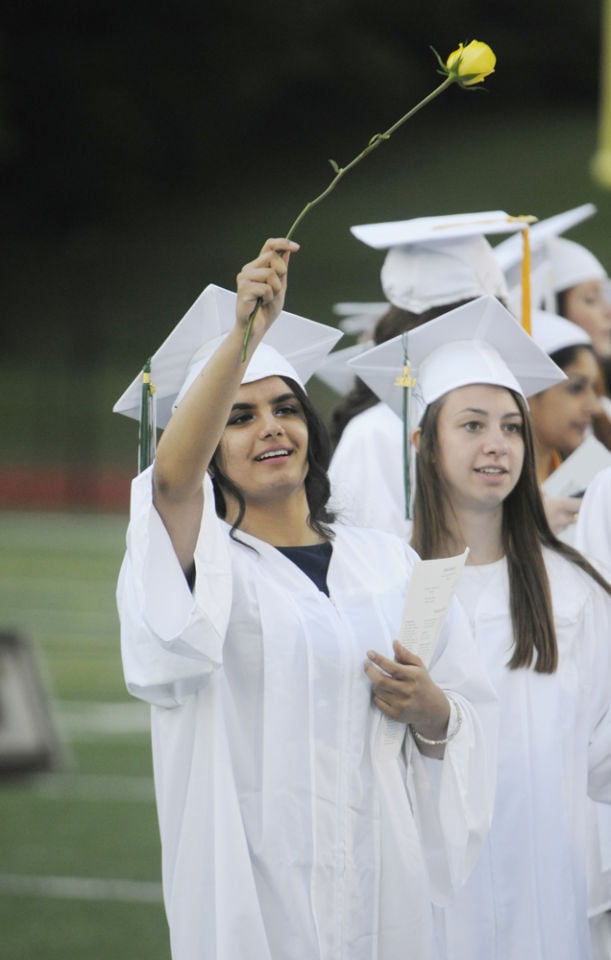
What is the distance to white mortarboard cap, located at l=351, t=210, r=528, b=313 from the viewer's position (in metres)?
4.67

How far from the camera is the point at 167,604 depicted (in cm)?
293

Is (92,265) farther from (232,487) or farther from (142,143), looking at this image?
(232,487)

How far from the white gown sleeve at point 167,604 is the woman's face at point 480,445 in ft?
3.03

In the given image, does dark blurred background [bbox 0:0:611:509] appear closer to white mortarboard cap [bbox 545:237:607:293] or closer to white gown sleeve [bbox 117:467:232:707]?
white mortarboard cap [bbox 545:237:607:293]

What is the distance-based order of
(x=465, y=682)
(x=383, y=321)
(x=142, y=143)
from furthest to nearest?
(x=142, y=143), (x=383, y=321), (x=465, y=682)

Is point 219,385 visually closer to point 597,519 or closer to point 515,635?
point 515,635

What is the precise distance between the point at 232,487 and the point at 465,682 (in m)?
0.59

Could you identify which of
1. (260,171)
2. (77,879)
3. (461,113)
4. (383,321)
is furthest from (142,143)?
(383,321)

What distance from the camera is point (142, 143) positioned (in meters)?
34.3

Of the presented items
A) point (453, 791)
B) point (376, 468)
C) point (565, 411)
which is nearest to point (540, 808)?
point (453, 791)

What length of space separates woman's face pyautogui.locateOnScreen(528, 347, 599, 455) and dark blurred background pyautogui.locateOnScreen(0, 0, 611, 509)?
24486 millimetres

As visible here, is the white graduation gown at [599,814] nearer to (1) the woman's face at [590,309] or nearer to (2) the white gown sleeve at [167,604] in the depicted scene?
(2) the white gown sleeve at [167,604]

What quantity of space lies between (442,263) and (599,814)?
155 cm

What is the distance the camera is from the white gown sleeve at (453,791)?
3268 millimetres
